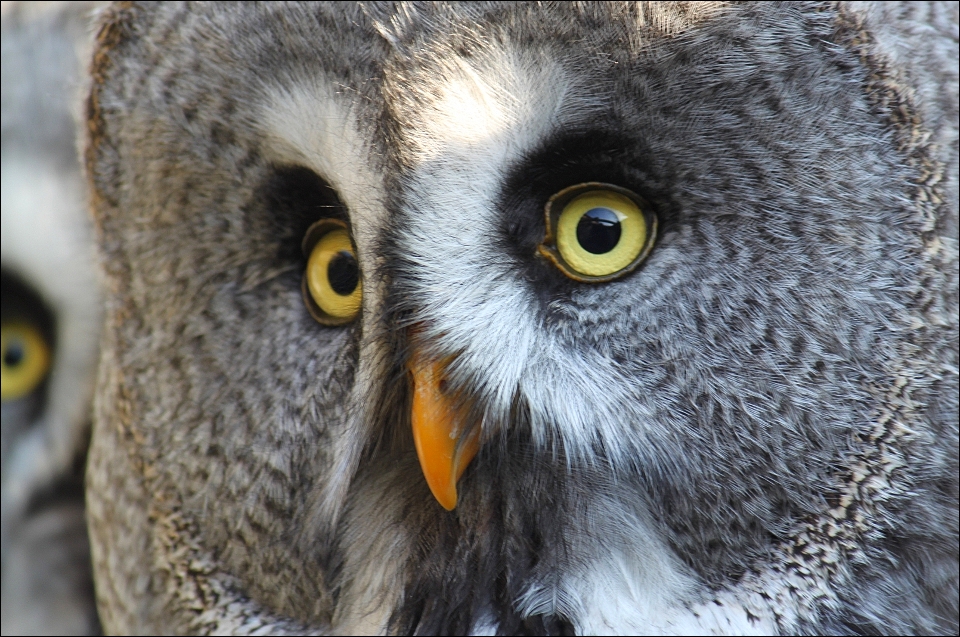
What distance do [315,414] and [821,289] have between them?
2.08 feet

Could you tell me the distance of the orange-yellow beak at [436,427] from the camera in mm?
1079

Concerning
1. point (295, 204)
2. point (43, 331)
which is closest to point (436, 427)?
point (295, 204)

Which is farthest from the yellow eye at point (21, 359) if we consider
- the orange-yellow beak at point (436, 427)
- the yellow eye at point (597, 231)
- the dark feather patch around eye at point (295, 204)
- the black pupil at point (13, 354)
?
the yellow eye at point (597, 231)

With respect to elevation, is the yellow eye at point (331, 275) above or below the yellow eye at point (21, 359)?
above

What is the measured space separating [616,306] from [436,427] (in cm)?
24

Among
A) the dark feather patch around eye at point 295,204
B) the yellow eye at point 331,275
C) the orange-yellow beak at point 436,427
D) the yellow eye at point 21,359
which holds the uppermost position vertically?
the dark feather patch around eye at point 295,204

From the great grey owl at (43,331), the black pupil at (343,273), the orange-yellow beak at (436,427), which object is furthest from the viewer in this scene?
the great grey owl at (43,331)

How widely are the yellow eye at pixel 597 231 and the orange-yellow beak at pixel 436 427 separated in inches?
7.3

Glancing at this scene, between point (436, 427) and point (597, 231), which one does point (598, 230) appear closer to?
point (597, 231)

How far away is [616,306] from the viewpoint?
3.55ft

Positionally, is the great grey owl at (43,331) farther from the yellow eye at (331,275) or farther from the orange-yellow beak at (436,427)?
the orange-yellow beak at (436,427)

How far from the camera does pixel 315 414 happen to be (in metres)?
1.28

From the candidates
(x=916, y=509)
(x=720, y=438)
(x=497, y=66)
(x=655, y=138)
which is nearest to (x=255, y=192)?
(x=497, y=66)

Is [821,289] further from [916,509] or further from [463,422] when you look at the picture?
[463,422]
